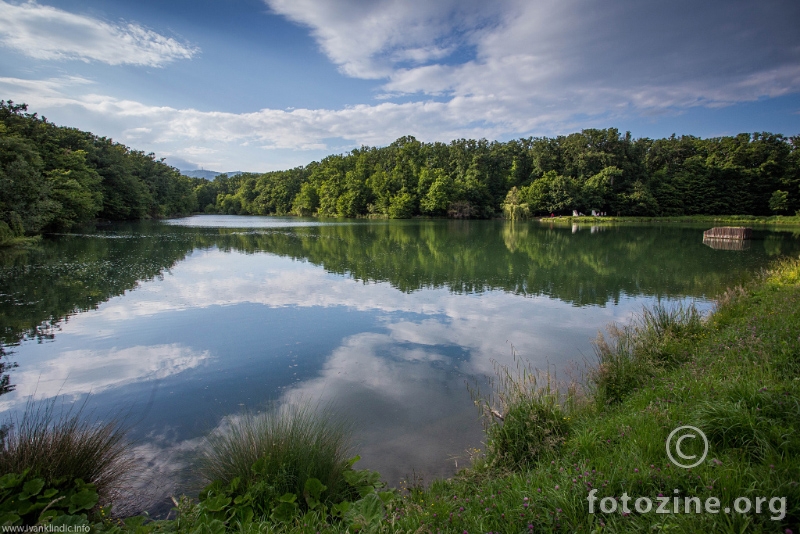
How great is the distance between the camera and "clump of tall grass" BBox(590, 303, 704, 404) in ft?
16.8

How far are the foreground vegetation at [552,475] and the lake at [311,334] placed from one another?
74cm

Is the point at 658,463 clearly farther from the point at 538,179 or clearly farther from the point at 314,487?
the point at 538,179

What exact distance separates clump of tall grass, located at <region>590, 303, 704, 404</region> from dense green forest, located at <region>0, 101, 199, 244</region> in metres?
27.7

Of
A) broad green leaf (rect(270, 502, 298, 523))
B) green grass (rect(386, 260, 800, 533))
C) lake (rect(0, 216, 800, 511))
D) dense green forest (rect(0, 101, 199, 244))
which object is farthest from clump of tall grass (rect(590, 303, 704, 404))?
dense green forest (rect(0, 101, 199, 244))

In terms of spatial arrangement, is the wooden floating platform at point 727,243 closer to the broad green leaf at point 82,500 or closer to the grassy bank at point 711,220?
the grassy bank at point 711,220

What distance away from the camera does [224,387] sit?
6055 mm

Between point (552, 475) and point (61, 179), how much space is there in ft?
132

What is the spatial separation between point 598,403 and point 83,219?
44.1 meters

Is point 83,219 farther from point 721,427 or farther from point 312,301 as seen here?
point 721,427

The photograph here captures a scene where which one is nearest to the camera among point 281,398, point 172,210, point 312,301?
point 281,398

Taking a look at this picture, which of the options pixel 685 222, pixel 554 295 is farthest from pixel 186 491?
pixel 685 222

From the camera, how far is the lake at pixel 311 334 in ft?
16.6

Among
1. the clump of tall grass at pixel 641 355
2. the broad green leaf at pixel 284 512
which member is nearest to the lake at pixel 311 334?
the clump of tall grass at pixel 641 355

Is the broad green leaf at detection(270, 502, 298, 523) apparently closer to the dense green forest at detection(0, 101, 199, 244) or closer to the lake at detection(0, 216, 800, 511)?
the lake at detection(0, 216, 800, 511)
